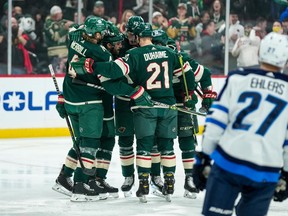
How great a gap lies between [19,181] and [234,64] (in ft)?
20.5

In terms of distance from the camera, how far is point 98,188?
7.28m

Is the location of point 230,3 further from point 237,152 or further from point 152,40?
point 237,152

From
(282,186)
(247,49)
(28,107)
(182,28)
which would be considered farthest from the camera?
(247,49)

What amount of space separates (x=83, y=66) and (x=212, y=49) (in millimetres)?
7067

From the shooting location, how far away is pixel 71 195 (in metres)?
7.34

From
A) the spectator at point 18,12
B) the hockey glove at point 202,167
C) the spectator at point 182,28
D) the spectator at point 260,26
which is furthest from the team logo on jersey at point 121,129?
the spectator at point 260,26

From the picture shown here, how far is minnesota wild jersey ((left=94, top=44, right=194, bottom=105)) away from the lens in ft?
22.2

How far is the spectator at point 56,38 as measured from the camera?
12.6 meters

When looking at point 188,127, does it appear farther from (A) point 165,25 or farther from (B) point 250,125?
(A) point 165,25

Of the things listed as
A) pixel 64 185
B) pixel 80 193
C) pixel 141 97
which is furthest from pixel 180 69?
pixel 64 185

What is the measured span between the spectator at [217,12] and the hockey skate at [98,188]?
6718 millimetres

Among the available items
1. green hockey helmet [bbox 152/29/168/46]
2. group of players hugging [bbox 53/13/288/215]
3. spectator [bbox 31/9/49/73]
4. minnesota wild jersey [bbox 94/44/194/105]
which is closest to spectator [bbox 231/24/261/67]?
spectator [bbox 31/9/49/73]

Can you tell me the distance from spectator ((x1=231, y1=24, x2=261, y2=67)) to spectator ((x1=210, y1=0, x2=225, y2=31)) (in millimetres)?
441

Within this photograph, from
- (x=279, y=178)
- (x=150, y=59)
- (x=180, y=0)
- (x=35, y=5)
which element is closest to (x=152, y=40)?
(x=150, y=59)
